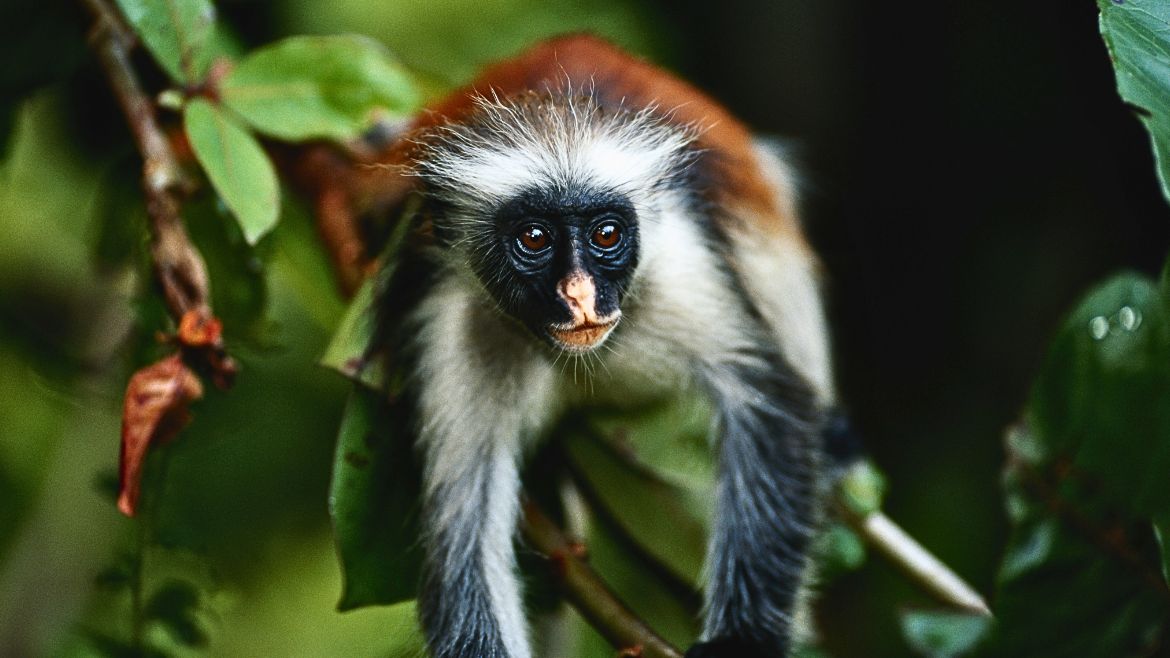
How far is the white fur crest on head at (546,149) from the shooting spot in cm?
242

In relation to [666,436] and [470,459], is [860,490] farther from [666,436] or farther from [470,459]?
[470,459]

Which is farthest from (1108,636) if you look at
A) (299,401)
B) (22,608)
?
(22,608)

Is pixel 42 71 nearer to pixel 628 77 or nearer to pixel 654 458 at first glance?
pixel 628 77

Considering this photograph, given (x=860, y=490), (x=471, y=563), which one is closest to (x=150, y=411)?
(x=471, y=563)

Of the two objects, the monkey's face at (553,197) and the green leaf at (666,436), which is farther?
the green leaf at (666,436)

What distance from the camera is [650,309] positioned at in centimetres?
267

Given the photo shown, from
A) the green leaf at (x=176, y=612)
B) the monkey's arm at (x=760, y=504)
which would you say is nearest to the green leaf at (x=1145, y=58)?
the monkey's arm at (x=760, y=504)

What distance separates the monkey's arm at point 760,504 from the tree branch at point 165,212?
3.53 feet

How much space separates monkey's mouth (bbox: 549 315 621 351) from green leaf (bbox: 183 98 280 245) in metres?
0.58

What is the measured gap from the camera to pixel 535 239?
2334mm

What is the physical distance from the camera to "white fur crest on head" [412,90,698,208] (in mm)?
2422

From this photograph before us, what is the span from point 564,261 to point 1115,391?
115cm

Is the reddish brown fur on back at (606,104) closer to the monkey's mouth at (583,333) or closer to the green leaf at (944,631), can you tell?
the monkey's mouth at (583,333)

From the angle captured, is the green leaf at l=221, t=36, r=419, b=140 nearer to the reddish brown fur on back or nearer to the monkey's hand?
the reddish brown fur on back
